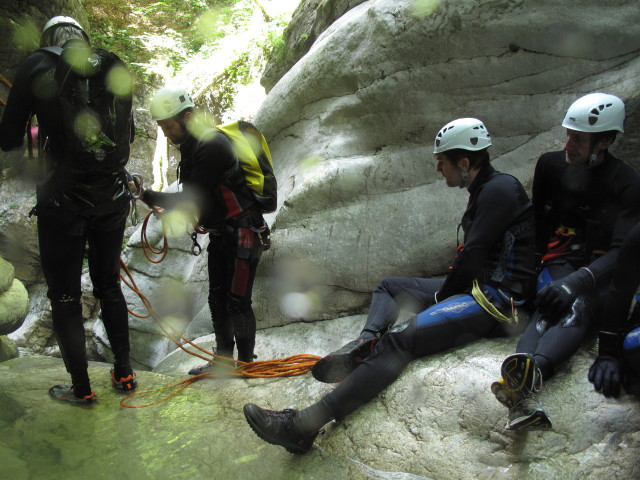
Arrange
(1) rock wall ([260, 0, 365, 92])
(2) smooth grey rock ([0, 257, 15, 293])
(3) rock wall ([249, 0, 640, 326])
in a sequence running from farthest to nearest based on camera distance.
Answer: (1) rock wall ([260, 0, 365, 92]), (2) smooth grey rock ([0, 257, 15, 293]), (3) rock wall ([249, 0, 640, 326])

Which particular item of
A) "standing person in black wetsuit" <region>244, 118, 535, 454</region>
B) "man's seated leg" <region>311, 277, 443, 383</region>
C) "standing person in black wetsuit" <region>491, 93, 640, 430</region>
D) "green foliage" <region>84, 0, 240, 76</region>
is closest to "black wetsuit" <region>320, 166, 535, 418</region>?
"standing person in black wetsuit" <region>244, 118, 535, 454</region>

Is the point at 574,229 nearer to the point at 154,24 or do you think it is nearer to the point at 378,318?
the point at 378,318

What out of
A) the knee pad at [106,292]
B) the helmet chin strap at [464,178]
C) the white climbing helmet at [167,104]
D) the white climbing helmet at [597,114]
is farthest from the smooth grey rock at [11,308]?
the white climbing helmet at [597,114]

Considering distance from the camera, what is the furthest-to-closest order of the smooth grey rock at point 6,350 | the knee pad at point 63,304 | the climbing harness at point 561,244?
the smooth grey rock at point 6,350 → the climbing harness at point 561,244 → the knee pad at point 63,304

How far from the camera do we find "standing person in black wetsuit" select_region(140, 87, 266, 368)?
3523mm

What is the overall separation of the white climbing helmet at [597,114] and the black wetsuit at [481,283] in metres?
0.53

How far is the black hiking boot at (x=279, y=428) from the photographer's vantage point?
8.35 ft

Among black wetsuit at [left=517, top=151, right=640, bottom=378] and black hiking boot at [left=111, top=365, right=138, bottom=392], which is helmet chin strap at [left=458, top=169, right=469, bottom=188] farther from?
black hiking boot at [left=111, top=365, right=138, bottom=392]

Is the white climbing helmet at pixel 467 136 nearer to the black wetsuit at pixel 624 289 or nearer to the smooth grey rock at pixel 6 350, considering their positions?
the black wetsuit at pixel 624 289

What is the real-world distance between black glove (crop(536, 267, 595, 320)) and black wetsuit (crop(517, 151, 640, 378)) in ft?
0.12

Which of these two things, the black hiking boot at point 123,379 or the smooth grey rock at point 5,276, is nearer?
the black hiking boot at point 123,379

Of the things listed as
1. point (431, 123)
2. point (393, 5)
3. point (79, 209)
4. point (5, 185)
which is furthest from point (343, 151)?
point (5, 185)

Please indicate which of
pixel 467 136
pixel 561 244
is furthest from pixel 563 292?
pixel 467 136

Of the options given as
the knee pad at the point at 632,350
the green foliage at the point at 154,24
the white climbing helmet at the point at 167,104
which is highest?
the green foliage at the point at 154,24
